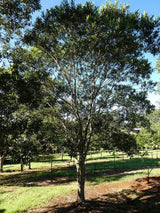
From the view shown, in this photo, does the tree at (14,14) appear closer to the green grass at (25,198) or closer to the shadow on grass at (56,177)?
the green grass at (25,198)

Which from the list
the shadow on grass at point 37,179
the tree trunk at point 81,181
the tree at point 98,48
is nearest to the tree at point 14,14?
the tree at point 98,48

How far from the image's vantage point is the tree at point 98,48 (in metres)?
7.69

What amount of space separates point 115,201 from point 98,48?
10.7 metres

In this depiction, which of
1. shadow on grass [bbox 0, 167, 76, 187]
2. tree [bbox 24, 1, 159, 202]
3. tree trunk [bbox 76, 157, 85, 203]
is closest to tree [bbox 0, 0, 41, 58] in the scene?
tree [bbox 24, 1, 159, 202]

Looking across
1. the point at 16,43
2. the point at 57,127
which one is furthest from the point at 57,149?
the point at 16,43

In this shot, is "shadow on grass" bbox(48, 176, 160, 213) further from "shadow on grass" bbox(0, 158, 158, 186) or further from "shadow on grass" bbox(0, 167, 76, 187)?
"shadow on grass" bbox(0, 167, 76, 187)

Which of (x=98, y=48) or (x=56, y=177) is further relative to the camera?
(x=56, y=177)

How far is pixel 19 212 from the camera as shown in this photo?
9164mm

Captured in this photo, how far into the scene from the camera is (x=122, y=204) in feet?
32.6

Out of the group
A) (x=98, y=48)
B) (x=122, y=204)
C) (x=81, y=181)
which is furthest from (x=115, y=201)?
(x=98, y=48)

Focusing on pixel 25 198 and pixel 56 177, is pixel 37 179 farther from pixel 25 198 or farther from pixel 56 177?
pixel 25 198

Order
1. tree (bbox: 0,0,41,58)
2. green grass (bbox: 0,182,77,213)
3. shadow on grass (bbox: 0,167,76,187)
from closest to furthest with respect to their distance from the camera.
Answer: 1. tree (bbox: 0,0,41,58)
2. green grass (bbox: 0,182,77,213)
3. shadow on grass (bbox: 0,167,76,187)

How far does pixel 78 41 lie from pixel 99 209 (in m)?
10.4

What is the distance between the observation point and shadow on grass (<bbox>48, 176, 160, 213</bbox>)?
898 centimetres
